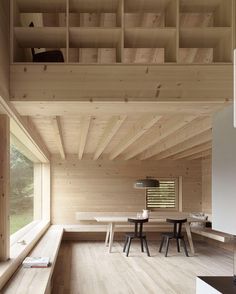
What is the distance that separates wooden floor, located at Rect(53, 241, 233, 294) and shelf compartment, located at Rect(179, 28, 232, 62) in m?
3.35

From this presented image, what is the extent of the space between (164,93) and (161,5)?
0.79 metres

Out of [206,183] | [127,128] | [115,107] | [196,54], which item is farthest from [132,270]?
[206,183]

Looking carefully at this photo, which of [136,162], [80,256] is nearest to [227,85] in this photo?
[80,256]

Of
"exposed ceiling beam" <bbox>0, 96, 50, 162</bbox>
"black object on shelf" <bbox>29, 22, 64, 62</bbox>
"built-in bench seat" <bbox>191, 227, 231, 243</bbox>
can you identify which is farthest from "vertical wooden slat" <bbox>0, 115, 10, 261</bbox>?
"built-in bench seat" <bbox>191, 227, 231, 243</bbox>

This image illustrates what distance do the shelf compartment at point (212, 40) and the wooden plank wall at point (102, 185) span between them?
760 cm

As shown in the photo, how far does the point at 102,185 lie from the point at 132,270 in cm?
423

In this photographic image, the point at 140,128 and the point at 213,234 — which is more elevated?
the point at 140,128

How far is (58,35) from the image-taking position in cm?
354

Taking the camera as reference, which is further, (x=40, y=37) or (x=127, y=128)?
(x=127, y=128)

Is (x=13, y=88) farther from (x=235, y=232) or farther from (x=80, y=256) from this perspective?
(x=80, y=256)

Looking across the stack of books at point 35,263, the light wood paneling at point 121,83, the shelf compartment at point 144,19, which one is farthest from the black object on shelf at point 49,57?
the stack of books at point 35,263

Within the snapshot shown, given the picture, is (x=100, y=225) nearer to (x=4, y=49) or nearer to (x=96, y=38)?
(x=96, y=38)

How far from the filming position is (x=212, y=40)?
3693 millimetres

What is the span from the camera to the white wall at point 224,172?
3.39 meters
